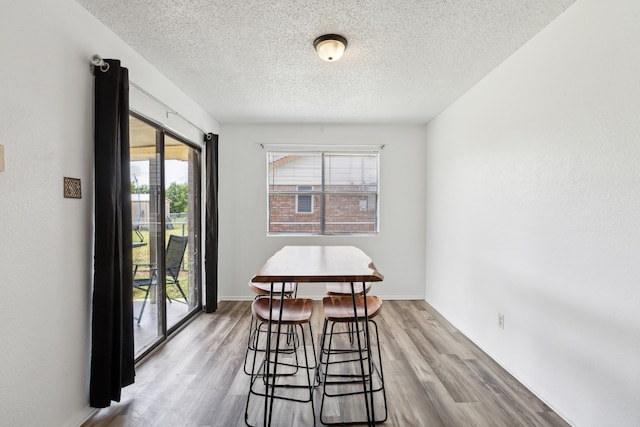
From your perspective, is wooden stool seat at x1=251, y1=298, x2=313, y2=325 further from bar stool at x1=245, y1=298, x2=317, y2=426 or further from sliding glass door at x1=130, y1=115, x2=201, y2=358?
sliding glass door at x1=130, y1=115, x2=201, y2=358

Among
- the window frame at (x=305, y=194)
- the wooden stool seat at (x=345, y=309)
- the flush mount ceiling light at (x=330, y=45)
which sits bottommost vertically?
the wooden stool seat at (x=345, y=309)

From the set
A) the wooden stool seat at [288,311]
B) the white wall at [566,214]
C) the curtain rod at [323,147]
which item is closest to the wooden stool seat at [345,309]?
the wooden stool seat at [288,311]

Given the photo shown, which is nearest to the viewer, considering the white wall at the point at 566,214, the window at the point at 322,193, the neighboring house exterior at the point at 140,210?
the white wall at the point at 566,214

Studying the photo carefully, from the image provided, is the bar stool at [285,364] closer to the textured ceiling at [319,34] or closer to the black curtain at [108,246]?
the black curtain at [108,246]

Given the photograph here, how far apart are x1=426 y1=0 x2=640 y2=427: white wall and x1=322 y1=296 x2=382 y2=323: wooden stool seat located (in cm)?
116

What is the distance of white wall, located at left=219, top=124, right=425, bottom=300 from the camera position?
14.5ft

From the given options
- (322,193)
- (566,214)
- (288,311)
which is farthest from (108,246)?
(322,193)

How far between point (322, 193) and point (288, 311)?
2.68 meters

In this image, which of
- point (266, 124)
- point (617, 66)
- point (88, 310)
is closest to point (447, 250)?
point (617, 66)

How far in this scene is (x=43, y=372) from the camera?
162cm

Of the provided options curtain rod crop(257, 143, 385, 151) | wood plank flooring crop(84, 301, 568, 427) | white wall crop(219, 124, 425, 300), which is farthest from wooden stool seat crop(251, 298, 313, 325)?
curtain rod crop(257, 143, 385, 151)

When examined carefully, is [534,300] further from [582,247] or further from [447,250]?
[447,250]

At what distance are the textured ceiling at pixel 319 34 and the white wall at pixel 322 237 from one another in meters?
0.90

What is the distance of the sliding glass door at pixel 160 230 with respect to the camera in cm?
264
